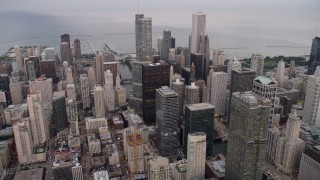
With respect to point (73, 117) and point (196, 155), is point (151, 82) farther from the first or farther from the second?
point (196, 155)

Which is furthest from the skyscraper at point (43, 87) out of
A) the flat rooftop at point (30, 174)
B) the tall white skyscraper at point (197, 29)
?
the tall white skyscraper at point (197, 29)

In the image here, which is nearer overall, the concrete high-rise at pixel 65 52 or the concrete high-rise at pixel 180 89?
the concrete high-rise at pixel 180 89

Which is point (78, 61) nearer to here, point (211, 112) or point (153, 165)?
point (211, 112)

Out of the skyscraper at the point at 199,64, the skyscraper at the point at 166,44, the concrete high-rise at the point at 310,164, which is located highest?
the skyscraper at the point at 166,44

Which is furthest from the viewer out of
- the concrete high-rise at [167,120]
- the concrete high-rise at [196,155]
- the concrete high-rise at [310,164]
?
the concrete high-rise at [167,120]

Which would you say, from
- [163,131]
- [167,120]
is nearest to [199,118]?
[167,120]

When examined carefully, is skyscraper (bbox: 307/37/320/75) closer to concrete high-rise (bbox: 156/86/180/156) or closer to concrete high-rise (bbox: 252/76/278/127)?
concrete high-rise (bbox: 252/76/278/127)

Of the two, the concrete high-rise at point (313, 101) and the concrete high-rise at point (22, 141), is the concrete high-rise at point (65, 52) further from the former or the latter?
the concrete high-rise at point (313, 101)

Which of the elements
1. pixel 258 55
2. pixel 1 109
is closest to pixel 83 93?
pixel 1 109
